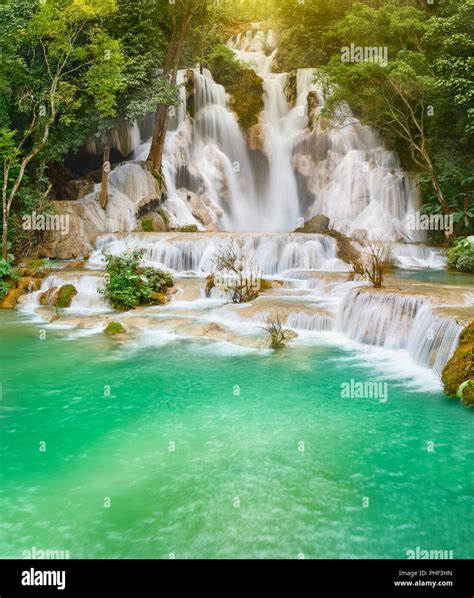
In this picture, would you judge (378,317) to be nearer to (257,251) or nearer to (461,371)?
(461,371)

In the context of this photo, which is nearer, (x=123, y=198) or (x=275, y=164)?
(x=123, y=198)

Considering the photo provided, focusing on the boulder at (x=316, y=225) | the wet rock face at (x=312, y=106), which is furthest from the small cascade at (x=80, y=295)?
the wet rock face at (x=312, y=106)

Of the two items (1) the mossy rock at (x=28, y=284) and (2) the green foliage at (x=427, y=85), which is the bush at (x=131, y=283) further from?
(2) the green foliage at (x=427, y=85)

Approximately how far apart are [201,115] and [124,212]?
8961 millimetres

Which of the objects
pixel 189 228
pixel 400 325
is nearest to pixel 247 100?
pixel 189 228

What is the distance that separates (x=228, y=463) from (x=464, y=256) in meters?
13.5

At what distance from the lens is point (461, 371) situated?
7.96m

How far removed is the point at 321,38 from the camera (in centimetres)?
3322

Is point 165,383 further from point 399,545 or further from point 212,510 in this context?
point 399,545

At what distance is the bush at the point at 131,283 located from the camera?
47.3 ft

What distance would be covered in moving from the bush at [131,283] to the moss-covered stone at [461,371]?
28.5 ft

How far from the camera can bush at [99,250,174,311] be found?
14414mm

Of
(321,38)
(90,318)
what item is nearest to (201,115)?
(321,38)

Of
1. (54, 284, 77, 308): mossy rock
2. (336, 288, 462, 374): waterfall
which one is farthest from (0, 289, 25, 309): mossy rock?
(336, 288, 462, 374): waterfall
